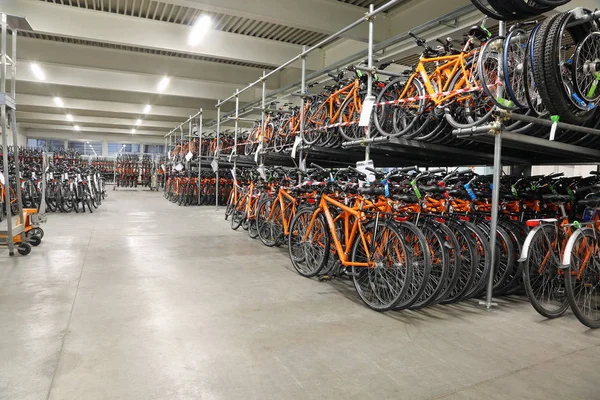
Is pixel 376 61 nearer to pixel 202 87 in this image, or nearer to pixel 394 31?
pixel 394 31

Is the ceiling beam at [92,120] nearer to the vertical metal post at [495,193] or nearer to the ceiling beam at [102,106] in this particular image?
the ceiling beam at [102,106]

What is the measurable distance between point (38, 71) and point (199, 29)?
19.6 ft

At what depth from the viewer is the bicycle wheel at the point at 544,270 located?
8.88ft

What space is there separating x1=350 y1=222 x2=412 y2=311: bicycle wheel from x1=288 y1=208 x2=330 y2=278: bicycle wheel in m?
0.48

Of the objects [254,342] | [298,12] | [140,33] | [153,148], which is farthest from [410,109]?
[153,148]

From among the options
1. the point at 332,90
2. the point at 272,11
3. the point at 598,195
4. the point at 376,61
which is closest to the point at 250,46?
the point at 272,11

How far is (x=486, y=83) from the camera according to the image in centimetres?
285

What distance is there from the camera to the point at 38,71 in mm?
10359

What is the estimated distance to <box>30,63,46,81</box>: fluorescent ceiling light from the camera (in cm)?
1015

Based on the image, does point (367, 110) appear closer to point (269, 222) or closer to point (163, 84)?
point (269, 222)

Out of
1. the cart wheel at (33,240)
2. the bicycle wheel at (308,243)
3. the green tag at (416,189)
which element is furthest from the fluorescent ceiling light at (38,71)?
the green tag at (416,189)

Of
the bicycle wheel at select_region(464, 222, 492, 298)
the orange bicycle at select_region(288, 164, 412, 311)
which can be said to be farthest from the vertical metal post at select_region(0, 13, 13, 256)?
the bicycle wheel at select_region(464, 222, 492, 298)

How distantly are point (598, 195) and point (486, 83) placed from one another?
1153 millimetres

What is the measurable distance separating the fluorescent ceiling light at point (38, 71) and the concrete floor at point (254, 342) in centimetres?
843
